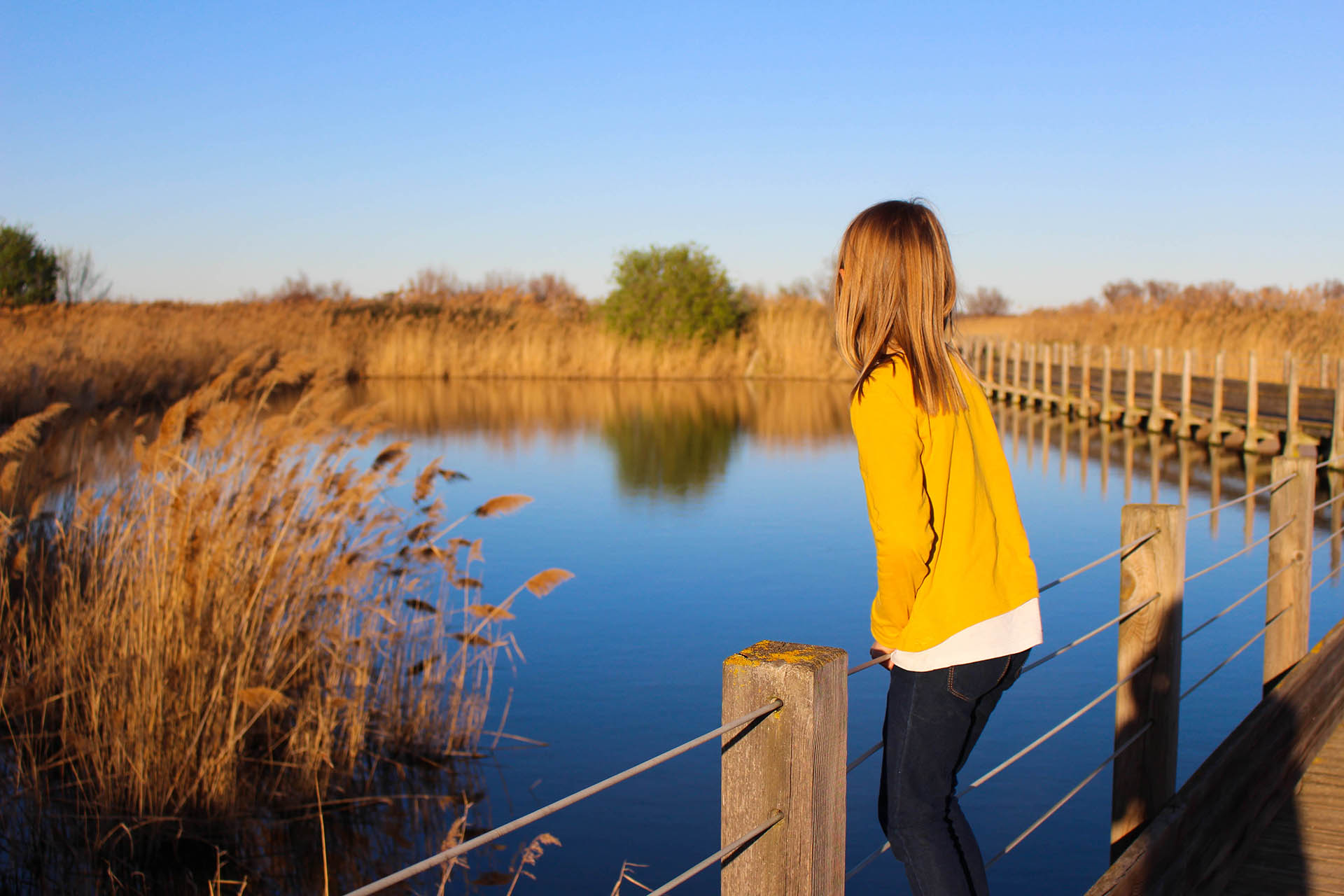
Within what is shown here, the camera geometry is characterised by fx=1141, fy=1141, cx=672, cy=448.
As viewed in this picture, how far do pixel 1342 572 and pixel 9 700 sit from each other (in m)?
7.68

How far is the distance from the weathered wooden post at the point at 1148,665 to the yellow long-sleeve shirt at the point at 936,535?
0.99 metres

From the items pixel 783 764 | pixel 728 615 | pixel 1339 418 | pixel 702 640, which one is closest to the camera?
pixel 783 764

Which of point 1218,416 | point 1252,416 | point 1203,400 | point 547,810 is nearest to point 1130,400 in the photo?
point 1203,400

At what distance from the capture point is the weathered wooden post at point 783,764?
4.55ft

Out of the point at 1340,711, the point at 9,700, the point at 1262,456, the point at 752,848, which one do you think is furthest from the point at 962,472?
the point at 1262,456

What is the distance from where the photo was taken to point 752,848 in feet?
4.74

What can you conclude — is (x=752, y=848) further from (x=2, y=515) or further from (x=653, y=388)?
(x=653, y=388)

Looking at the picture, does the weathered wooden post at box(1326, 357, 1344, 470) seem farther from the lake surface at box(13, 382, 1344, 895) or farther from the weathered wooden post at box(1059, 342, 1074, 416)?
the weathered wooden post at box(1059, 342, 1074, 416)

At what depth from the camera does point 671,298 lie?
28.5m

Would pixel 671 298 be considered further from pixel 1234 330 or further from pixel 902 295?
pixel 902 295

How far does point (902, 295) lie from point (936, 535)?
0.37m

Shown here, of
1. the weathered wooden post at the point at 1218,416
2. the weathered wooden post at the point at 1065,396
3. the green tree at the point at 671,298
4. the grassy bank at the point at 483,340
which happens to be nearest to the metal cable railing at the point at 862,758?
the weathered wooden post at the point at 1218,416

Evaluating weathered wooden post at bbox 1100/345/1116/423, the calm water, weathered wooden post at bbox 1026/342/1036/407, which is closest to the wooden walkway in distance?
the calm water

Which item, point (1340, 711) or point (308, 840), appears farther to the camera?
point (308, 840)
